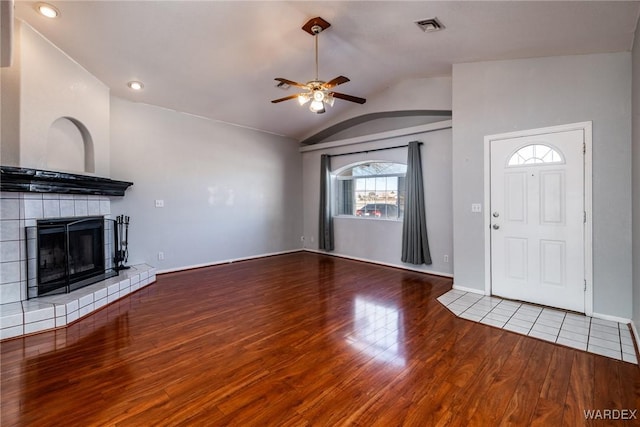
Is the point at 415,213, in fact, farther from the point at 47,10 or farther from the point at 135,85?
the point at 47,10

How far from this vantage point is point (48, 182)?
2943mm

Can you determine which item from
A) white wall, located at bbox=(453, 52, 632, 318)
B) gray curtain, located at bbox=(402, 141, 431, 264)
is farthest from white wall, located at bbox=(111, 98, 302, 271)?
white wall, located at bbox=(453, 52, 632, 318)

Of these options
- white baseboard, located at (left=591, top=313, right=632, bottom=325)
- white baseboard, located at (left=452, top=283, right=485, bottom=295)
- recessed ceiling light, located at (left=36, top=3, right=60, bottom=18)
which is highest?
recessed ceiling light, located at (left=36, top=3, right=60, bottom=18)

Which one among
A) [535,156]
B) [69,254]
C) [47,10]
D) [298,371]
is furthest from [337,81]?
[69,254]

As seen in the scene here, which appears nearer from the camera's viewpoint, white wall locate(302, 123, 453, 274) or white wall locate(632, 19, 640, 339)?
white wall locate(632, 19, 640, 339)

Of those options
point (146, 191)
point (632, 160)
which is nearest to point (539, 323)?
point (632, 160)

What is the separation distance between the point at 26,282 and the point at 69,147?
5.48ft

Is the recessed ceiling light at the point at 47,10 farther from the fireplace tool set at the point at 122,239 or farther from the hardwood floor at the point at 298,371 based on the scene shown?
the hardwood floor at the point at 298,371

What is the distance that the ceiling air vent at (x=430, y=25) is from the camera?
2.93m

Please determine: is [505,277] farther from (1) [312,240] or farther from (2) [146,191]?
(2) [146,191]

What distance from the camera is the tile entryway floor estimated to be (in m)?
2.41

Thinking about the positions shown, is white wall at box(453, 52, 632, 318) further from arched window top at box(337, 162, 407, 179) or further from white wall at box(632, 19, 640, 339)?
arched window top at box(337, 162, 407, 179)

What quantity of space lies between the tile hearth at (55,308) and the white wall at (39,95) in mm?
1393

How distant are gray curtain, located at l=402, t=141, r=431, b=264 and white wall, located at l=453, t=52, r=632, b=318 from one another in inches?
36.9
